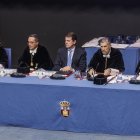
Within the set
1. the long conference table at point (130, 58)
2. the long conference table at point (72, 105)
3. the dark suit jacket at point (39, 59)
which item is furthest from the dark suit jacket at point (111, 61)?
the long conference table at point (130, 58)

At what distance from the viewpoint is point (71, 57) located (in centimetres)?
637

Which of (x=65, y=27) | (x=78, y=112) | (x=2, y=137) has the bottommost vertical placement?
(x=2, y=137)

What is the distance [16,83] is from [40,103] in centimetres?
36

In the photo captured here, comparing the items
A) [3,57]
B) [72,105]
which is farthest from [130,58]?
[72,105]

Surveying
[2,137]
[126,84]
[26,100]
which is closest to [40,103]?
[26,100]

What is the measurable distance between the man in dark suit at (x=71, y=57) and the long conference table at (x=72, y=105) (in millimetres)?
1142

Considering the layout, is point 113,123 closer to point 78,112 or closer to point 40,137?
point 78,112

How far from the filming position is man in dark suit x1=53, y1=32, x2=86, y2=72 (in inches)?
247

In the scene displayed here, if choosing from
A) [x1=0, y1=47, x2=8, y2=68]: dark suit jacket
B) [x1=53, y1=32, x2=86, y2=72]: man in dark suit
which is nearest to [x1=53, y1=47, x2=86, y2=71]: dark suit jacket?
[x1=53, y1=32, x2=86, y2=72]: man in dark suit

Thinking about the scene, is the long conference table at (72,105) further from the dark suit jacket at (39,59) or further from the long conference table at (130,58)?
the long conference table at (130,58)

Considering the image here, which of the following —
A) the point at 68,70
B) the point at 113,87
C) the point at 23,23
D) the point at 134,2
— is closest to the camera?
the point at 113,87

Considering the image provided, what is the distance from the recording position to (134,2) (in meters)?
8.48

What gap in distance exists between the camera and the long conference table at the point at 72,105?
4820mm

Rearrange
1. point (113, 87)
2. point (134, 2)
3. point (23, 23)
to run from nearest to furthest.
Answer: point (113, 87), point (134, 2), point (23, 23)
